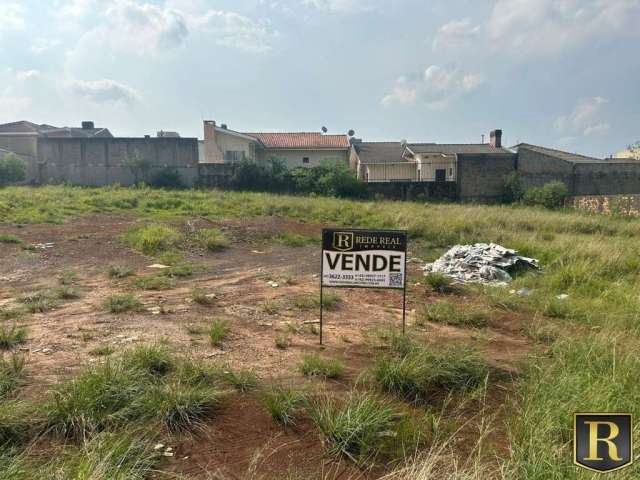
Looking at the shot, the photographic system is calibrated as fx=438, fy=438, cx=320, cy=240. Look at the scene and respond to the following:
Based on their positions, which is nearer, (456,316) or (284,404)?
(284,404)

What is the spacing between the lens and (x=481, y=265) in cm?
845

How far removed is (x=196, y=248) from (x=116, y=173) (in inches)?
891

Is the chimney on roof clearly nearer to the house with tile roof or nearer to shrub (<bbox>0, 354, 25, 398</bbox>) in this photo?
the house with tile roof

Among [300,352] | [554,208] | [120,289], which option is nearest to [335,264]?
[300,352]

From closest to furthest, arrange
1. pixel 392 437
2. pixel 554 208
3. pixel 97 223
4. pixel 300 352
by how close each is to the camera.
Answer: pixel 392 437
pixel 300 352
pixel 97 223
pixel 554 208

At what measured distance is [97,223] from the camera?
13422 mm

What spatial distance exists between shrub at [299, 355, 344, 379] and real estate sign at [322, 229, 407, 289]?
3.06 feet

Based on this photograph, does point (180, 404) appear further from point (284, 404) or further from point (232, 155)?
point (232, 155)

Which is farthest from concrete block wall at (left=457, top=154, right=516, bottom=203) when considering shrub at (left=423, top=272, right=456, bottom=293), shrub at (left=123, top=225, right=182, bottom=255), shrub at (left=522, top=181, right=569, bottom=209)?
shrub at (left=423, top=272, right=456, bottom=293)

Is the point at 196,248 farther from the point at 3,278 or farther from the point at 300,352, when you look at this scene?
the point at 300,352

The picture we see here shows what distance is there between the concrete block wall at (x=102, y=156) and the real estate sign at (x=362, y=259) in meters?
26.9

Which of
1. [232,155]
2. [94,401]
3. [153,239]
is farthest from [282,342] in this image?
[232,155]

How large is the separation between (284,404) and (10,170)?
27356mm

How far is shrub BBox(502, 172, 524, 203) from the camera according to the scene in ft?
87.1
